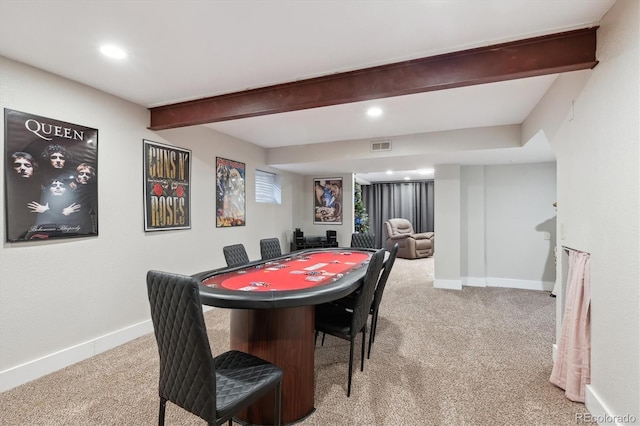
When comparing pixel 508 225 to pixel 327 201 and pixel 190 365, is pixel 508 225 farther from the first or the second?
pixel 190 365

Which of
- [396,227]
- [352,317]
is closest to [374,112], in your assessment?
[352,317]

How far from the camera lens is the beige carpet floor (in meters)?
1.98

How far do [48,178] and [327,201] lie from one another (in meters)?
4.83

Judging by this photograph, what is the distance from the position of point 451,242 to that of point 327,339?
309cm

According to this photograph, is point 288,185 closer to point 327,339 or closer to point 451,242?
point 451,242

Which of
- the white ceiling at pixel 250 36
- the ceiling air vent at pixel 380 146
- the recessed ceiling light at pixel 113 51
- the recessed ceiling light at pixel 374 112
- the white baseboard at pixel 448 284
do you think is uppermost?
the recessed ceiling light at pixel 113 51

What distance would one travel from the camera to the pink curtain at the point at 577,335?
2068mm

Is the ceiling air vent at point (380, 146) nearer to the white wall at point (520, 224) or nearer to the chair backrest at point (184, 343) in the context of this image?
the white wall at point (520, 224)

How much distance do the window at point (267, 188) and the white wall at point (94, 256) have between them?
1.25 metres

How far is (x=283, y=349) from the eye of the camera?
192 cm

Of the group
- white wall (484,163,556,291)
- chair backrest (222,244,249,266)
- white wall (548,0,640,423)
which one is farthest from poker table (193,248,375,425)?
white wall (484,163,556,291)

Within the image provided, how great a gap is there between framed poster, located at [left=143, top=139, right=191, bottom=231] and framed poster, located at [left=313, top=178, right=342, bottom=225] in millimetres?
3338

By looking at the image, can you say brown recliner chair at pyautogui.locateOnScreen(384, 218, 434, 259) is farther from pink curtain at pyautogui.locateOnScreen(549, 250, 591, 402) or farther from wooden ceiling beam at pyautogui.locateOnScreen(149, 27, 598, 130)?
wooden ceiling beam at pyautogui.locateOnScreen(149, 27, 598, 130)

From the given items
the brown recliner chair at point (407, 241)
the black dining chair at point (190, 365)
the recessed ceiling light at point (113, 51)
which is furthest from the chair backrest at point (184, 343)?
the brown recliner chair at point (407, 241)
